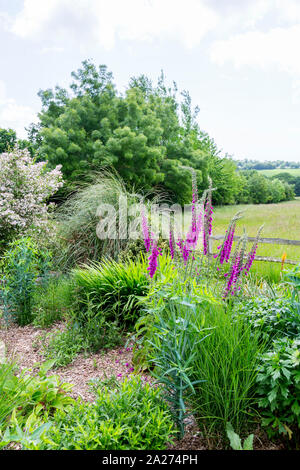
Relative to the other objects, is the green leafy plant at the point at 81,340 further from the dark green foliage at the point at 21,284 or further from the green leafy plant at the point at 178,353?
the green leafy plant at the point at 178,353

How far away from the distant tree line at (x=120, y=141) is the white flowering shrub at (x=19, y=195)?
230cm

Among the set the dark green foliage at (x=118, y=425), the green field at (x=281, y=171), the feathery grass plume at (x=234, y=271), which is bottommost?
the dark green foliage at (x=118, y=425)

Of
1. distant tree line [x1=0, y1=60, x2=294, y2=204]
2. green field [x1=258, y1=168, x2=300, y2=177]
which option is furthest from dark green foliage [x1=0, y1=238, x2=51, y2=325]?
green field [x1=258, y1=168, x2=300, y2=177]

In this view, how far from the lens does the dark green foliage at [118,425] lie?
137 cm

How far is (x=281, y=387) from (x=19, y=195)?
5391 mm

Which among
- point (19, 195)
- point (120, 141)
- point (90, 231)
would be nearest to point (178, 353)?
point (90, 231)

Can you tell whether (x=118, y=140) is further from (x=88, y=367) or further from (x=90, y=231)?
(x=88, y=367)

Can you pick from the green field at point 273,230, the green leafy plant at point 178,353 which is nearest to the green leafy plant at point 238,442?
the green leafy plant at point 178,353

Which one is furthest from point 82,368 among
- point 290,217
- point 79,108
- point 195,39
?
point 79,108

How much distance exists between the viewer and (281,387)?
1469 millimetres

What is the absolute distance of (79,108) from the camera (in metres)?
11.2

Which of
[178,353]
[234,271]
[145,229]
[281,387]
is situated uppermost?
[145,229]

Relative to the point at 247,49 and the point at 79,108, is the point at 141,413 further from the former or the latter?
the point at 79,108
